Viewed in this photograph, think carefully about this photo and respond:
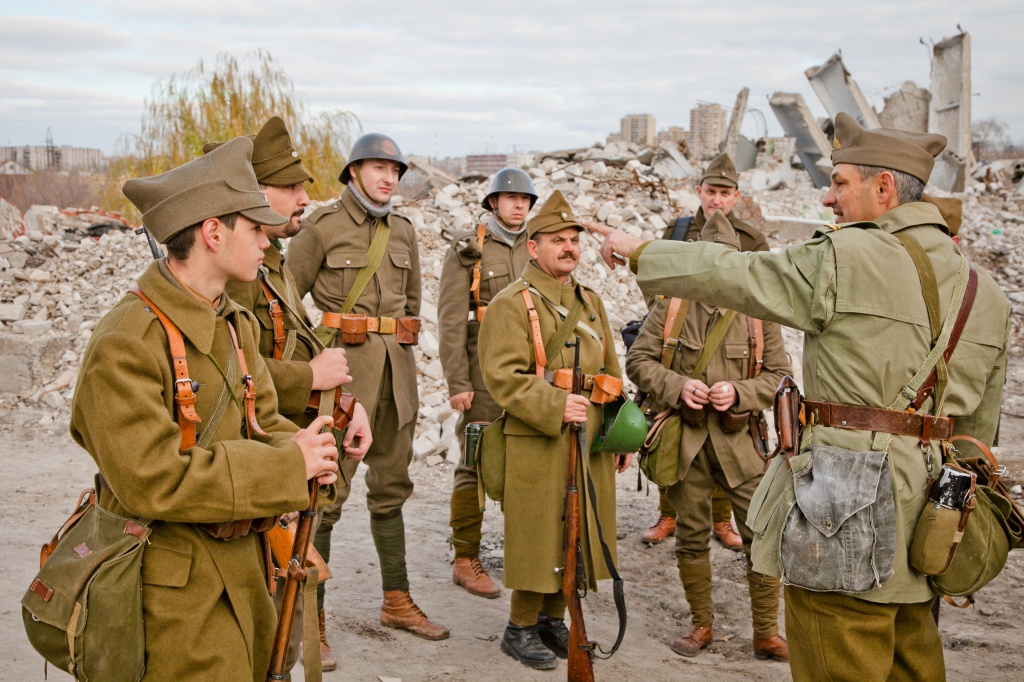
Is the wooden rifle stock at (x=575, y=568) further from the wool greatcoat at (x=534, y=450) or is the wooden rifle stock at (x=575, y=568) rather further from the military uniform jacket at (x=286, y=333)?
the military uniform jacket at (x=286, y=333)

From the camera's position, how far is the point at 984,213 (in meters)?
18.0

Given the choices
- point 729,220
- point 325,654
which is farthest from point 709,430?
point 325,654

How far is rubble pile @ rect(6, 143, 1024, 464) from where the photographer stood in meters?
9.93

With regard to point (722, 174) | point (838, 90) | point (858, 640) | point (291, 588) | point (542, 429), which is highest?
point (838, 90)

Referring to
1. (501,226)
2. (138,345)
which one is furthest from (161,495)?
(501,226)

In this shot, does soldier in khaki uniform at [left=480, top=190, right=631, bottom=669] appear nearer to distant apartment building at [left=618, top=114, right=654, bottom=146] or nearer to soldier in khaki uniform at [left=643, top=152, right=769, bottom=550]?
soldier in khaki uniform at [left=643, top=152, right=769, bottom=550]

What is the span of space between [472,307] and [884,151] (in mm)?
3439

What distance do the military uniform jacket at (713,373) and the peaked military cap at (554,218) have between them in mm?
962

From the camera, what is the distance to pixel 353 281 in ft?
16.9

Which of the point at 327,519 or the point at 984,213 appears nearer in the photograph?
the point at 327,519

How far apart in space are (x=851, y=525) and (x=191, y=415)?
2.21 m

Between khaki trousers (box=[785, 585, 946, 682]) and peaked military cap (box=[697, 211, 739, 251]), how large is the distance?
251 centimetres

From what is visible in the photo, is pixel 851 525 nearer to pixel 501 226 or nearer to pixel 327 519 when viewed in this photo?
pixel 327 519

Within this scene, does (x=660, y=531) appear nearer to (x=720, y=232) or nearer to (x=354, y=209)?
(x=720, y=232)
